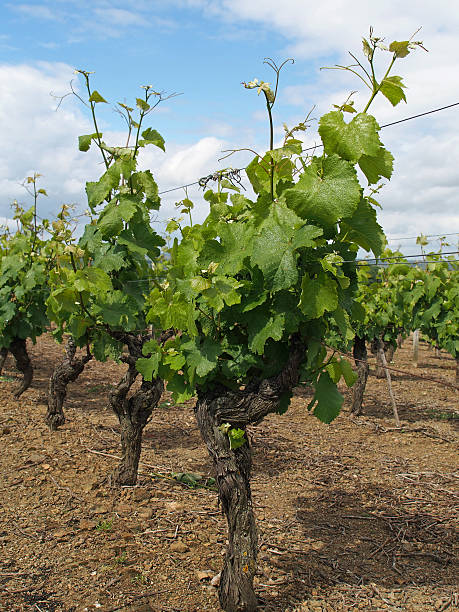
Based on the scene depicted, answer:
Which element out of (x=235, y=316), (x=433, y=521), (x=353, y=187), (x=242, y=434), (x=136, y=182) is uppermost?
(x=136, y=182)

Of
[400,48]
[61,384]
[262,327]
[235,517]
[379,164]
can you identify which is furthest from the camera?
[61,384]

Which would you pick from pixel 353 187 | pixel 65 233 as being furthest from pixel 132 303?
pixel 353 187

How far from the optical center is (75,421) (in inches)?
297

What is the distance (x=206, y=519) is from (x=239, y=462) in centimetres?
155

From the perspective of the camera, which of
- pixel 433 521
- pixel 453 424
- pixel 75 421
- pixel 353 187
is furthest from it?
pixel 453 424

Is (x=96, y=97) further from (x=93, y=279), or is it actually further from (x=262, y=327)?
(x=262, y=327)

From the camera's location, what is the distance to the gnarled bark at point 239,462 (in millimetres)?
3162

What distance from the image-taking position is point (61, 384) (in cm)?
720

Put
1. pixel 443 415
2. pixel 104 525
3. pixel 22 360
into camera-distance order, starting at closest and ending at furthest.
Answer: 1. pixel 104 525
2. pixel 22 360
3. pixel 443 415

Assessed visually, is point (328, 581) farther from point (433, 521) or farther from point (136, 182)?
point (136, 182)

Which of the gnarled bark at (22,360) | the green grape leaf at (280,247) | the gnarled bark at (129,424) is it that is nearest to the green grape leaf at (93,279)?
the gnarled bark at (129,424)

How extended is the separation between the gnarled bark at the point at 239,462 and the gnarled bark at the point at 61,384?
13.0 ft

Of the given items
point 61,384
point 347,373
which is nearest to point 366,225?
point 347,373

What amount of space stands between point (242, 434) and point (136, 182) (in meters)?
2.17
